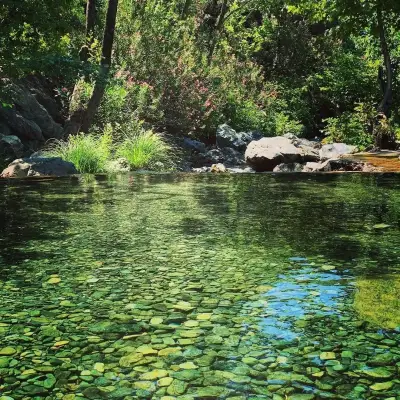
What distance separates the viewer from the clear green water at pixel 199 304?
1.97 metres

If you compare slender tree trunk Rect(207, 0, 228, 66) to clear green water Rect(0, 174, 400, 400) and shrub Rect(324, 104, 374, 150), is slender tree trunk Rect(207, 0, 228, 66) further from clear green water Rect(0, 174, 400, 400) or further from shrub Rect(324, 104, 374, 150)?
clear green water Rect(0, 174, 400, 400)

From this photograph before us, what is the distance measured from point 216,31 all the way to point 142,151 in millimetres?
11559

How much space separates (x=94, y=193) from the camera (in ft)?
22.7

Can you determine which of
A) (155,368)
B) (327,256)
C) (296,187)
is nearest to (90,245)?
(327,256)

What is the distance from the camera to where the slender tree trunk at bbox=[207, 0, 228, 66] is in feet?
67.0

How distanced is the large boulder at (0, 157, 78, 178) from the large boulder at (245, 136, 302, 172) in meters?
5.00

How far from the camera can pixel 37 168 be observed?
927cm

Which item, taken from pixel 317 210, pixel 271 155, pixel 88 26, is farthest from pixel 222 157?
pixel 317 210

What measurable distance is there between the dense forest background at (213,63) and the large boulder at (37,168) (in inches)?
45.3

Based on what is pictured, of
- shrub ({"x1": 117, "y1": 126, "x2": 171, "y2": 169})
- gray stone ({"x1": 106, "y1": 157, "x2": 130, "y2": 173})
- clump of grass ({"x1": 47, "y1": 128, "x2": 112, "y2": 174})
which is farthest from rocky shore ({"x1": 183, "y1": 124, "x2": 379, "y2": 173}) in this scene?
clump of grass ({"x1": 47, "y1": 128, "x2": 112, "y2": 174})

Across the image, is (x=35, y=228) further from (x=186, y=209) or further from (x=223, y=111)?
(x=223, y=111)

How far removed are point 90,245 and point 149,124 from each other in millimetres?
10762

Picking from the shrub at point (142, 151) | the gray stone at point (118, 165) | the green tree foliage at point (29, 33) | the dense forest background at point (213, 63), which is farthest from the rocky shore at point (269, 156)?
the green tree foliage at point (29, 33)

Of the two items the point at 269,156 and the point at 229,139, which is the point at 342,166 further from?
the point at 229,139
